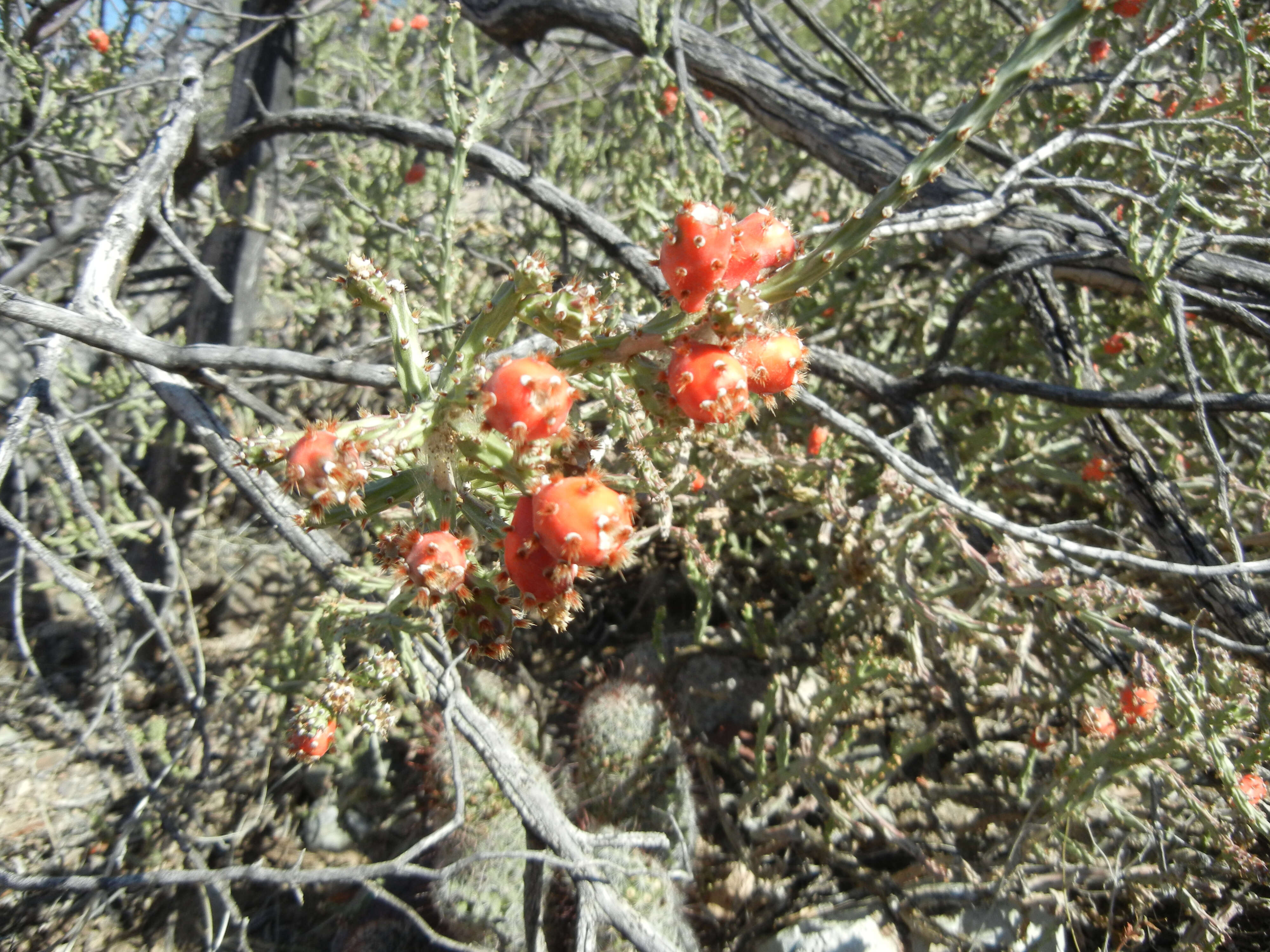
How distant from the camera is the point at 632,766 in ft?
9.23

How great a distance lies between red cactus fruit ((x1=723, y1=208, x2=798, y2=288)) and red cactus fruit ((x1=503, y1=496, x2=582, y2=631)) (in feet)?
1.51

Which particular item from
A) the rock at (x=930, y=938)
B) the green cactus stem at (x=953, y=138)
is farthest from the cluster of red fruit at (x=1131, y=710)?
the green cactus stem at (x=953, y=138)

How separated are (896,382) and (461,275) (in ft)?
7.22

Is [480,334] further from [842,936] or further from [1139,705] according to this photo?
[842,936]

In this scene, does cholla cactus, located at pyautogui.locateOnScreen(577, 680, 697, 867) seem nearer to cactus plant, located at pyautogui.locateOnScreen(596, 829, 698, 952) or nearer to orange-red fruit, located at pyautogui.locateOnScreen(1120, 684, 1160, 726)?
cactus plant, located at pyautogui.locateOnScreen(596, 829, 698, 952)

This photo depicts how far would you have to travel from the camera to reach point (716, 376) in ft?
3.42

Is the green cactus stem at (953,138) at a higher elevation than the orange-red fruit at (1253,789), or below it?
higher

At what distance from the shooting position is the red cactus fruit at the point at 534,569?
1.12m

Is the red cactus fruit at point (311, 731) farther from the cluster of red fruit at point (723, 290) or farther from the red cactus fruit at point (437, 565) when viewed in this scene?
the cluster of red fruit at point (723, 290)

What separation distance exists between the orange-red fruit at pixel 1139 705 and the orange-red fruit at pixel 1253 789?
306mm

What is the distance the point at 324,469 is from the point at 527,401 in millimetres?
315

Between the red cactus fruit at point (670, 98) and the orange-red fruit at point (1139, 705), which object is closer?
the orange-red fruit at point (1139, 705)

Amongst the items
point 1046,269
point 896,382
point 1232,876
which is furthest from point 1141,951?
point 1046,269

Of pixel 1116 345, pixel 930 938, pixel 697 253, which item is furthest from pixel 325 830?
pixel 1116 345
